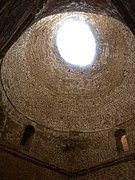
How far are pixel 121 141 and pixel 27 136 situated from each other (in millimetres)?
2849

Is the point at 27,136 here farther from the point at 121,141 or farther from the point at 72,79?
the point at 121,141

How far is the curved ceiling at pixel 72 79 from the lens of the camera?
7.54 m

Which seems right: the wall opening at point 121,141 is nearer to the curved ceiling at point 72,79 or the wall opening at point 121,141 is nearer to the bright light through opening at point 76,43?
the curved ceiling at point 72,79

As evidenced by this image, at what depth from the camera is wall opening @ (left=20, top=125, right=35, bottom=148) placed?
724 centimetres

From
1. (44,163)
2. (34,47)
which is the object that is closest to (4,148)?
(44,163)

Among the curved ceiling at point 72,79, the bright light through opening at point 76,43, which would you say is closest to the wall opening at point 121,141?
the curved ceiling at point 72,79

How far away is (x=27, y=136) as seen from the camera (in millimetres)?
7441

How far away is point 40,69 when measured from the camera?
8.28m

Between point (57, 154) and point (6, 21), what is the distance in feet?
18.5

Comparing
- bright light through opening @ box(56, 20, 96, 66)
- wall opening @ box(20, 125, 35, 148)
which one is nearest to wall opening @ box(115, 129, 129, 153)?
wall opening @ box(20, 125, 35, 148)

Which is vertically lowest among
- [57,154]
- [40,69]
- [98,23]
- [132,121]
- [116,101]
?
[57,154]

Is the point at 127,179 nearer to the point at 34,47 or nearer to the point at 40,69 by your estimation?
the point at 40,69

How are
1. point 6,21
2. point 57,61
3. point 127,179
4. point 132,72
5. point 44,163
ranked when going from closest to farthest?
point 6,21 → point 127,179 → point 44,163 → point 132,72 → point 57,61

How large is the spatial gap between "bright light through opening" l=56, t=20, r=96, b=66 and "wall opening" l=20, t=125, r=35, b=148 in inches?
117
